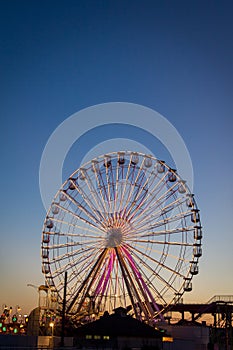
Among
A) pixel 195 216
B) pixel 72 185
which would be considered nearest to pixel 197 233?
pixel 195 216

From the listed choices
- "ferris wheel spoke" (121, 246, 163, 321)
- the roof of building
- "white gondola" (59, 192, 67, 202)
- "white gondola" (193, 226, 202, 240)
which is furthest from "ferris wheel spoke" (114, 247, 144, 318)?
"white gondola" (59, 192, 67, 202)

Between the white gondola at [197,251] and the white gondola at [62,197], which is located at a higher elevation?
the white gondola at [62,197]

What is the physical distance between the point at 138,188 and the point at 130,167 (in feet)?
9.21

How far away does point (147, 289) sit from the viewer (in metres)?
45.2

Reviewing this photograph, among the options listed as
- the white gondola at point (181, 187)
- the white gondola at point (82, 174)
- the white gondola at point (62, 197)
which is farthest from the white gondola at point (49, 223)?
the white gondola at point (181, 187)

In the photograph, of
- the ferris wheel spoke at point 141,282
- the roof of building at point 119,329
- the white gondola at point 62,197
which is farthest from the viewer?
the white gondola at point 62,197

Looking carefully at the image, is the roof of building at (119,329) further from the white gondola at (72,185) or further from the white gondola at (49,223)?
the white gondola at (72,185)

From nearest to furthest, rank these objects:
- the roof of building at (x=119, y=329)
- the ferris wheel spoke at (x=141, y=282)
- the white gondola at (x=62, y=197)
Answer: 1. the roof of building at (x=119, y=329)
2. the ferris wheel spoke at (x=141, y=282)
3. the white gondola at (x=62, y=197)

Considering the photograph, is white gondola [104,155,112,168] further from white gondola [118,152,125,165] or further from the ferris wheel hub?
the ferris wheel hub

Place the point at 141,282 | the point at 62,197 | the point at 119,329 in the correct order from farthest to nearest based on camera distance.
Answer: the point at 62,197 → the point at 141,282 → the point at 119,329

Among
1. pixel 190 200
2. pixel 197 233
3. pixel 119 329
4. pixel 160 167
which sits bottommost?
pixel 119 329

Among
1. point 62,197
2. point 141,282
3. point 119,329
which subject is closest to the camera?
point 119,329

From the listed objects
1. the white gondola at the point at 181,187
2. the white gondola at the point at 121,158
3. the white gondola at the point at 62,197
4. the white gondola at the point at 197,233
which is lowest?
the white gondola at the point at 197,233

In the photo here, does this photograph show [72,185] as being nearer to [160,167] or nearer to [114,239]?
[114,239]
